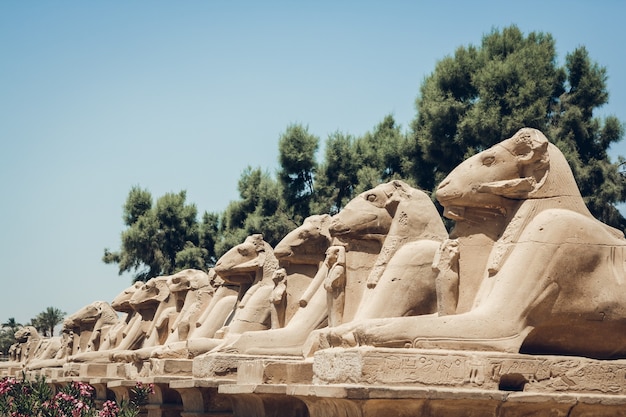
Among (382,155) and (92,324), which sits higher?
(382,155)

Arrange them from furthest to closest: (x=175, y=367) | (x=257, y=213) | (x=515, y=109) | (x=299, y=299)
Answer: (x=257, y=213), (x=515, y=109), (x=175, y=367), (x=299, y=299)

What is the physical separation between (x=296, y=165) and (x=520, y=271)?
1994 centimetres

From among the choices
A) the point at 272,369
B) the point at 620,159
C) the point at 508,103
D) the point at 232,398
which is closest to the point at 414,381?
the point at 272,369

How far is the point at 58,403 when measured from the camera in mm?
13672

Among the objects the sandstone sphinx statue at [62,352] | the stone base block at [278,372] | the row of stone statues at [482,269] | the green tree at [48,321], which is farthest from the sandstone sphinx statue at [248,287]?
the green tree at [48,321]

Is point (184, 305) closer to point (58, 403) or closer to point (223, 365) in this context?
point (58, 403)

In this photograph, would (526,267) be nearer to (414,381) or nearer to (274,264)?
(414,381)

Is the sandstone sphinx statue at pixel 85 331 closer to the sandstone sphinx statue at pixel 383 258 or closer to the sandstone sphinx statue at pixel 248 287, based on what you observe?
the sandstone sphinx statue at pixel 248 287

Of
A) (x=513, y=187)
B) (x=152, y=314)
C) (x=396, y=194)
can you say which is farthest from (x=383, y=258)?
(x=152, y=314)

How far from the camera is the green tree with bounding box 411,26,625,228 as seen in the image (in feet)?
68.7

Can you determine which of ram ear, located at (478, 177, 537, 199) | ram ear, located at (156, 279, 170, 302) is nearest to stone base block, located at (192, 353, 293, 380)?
ram ear, located at (478, 177, 537, 199)

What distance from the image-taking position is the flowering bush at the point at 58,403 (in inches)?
508

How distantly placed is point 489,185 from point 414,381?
2104 mm

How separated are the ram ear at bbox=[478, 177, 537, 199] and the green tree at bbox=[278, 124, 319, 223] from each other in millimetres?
18915
